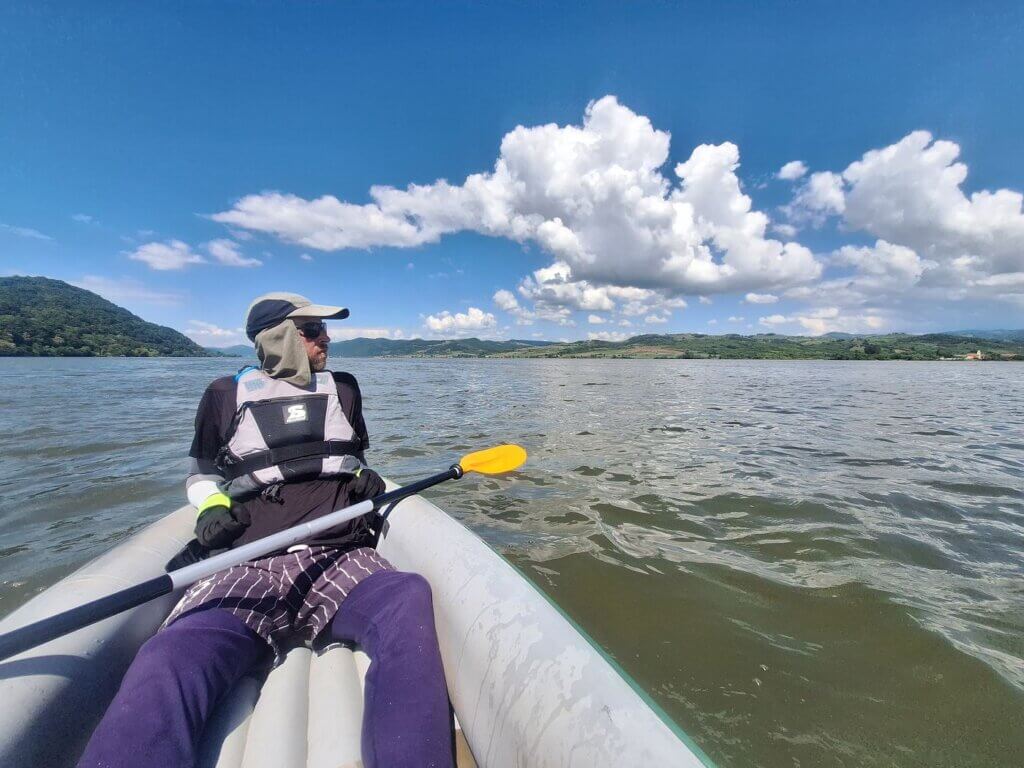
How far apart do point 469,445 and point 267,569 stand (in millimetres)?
7605

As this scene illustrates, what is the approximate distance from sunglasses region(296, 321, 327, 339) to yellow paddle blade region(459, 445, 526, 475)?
7.58ft

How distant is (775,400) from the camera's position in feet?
64.7

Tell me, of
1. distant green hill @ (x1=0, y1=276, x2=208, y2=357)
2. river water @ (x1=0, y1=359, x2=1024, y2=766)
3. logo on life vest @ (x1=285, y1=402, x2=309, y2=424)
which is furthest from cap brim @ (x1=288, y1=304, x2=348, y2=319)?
distant green hill @ (x1=0, y1=276, x2=208, y2=357)

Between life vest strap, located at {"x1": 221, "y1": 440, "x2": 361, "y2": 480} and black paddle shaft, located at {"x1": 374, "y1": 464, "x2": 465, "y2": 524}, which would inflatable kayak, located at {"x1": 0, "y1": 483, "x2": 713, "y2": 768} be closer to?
black paddle shaft, located at {"x1": 374, "y1": 464, "x2": 465, "y2": 524}

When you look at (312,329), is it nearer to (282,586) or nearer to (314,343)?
(314,343)

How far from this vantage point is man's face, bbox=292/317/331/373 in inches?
123

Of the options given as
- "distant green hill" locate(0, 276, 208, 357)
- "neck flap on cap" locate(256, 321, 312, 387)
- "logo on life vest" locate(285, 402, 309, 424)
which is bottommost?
"logo on life vest" locate(285, 402, 309, 424)

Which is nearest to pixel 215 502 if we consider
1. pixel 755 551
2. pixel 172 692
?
pixel 172 692

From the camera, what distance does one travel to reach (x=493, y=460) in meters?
5.32

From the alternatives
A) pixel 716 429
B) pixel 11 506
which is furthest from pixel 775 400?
pixel 11 506

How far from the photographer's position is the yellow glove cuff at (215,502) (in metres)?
2.71

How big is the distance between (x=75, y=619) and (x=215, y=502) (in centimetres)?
77

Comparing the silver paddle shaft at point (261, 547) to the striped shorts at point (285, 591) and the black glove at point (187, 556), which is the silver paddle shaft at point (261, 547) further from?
the black glove at point (187, 556)

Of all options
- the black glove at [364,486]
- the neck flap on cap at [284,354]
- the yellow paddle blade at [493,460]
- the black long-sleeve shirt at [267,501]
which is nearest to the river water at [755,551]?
the yellow paddle blade at [493,460]
